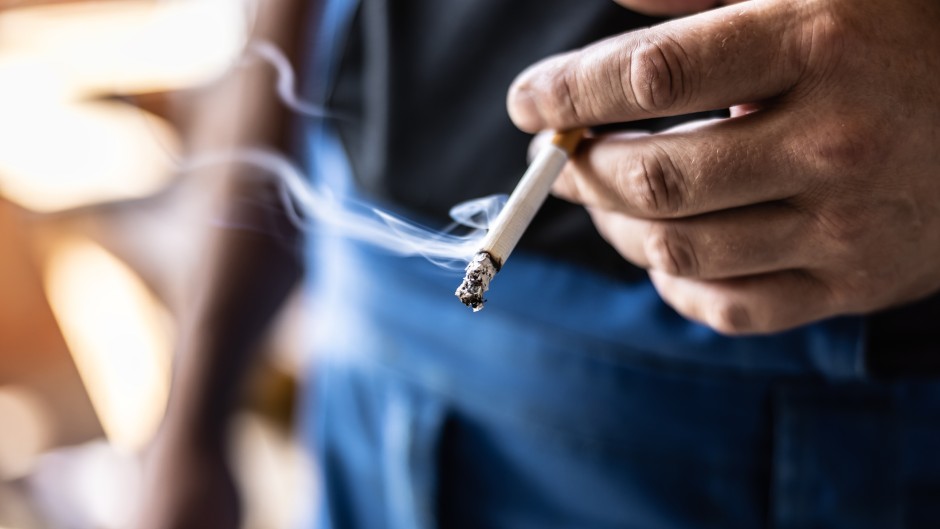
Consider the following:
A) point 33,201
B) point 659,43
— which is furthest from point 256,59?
point 33,201

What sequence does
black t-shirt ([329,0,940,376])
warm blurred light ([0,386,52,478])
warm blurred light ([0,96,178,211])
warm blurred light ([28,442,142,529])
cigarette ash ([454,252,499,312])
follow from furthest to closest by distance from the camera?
warm blurred light ([0,386,52,478]) → warm blurred light ([28,442,142,529]) → warm blurred light ([0,96,178,211]) → black t-shirt ([329,0,940,376]) → cigarette ash ([454,252,499,312])

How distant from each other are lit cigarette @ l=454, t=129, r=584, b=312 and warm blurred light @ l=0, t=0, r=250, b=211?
55 centimetres

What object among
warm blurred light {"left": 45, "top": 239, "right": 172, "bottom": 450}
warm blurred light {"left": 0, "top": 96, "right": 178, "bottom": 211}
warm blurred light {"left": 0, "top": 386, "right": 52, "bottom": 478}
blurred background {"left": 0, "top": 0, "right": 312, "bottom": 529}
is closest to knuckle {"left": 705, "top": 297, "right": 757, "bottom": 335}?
blurred background {"left": 0, "top": 0, "right": 312, "bottom": 529}

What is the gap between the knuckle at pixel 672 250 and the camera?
0.39 m

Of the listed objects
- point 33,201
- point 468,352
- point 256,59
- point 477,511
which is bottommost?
point 33,201

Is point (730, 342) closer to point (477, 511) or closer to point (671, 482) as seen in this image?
point (671, 482)

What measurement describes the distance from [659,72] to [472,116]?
256 mm

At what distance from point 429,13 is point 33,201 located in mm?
1172

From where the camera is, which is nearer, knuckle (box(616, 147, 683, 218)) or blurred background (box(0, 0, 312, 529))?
knuckle (box(616, 147, 683, 218))

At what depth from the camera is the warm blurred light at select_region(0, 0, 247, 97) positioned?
2.91 feet

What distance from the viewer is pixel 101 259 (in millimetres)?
1602

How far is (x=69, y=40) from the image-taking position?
3.44 ft

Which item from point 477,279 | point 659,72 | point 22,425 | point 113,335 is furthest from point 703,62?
point 22,425

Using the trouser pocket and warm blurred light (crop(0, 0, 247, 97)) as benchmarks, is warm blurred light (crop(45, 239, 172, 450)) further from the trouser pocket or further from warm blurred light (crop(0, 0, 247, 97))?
the trouser pocket
